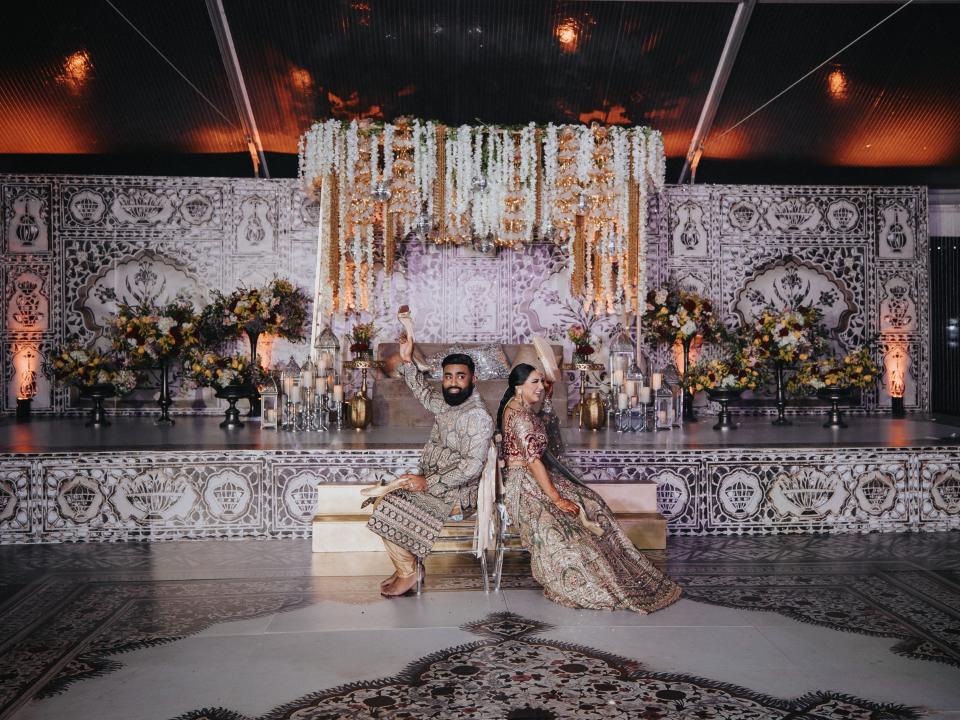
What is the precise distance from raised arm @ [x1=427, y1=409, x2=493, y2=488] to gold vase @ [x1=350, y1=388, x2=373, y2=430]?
296 centimetres

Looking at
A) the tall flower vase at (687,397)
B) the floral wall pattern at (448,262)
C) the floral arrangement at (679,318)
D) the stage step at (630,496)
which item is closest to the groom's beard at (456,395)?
the stage step at (630,496)

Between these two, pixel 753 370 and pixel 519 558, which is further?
pixel 753 370

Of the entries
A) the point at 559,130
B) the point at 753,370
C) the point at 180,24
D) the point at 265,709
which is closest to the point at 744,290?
the point at 753,370

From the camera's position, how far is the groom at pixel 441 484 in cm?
418

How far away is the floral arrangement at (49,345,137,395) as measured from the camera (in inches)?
316

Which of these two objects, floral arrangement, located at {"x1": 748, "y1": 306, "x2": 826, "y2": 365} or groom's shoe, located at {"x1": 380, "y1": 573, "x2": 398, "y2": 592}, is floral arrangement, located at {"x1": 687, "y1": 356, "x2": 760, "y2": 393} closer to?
floral arrangement, located at {"x1": 748, "y1": 306, "x2": 826, "y2": 365}

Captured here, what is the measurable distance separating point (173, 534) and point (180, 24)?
450 cm

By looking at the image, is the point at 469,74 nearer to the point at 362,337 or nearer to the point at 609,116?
the point at 609,116

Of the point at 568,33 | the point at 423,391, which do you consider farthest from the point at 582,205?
the point at 423,391

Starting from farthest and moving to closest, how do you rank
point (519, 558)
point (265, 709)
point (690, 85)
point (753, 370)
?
point (690, 85)
point (753, 370)
point (519, 558)
point (265, 709)

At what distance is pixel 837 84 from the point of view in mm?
8281

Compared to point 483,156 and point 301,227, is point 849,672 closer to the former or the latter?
point 483,156

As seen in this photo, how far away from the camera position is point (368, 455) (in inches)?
226

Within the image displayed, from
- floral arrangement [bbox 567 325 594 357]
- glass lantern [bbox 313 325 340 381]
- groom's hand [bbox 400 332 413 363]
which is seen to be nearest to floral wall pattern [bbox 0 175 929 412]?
floral arrangement [bbox 567 325 594 357]
